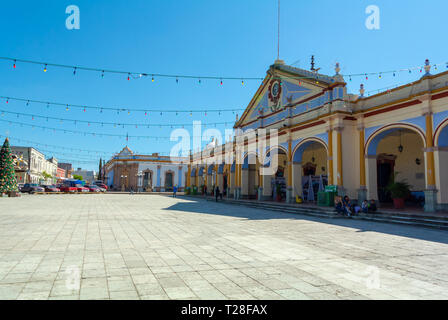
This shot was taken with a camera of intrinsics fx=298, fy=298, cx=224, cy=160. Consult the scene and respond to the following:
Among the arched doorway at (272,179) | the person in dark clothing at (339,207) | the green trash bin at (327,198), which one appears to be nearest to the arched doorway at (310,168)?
the arched doorway at (272,179)

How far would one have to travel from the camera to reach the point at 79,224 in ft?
30.3

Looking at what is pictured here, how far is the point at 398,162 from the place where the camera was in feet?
57.3

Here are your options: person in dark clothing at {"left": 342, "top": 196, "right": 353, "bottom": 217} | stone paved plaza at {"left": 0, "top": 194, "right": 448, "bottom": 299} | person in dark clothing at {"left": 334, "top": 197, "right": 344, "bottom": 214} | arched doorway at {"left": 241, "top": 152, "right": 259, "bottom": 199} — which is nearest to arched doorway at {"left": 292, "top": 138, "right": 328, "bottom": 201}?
arched doorway at {"left": 241, "top": 152, "right": 259, "bottom": 199}

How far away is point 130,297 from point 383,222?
35.2 ft

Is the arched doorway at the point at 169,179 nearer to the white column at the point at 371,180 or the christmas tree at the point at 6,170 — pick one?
the christmas tree at the point at 6,170

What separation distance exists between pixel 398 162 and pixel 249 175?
1091 cm

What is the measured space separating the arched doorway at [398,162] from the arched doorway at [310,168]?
306cm

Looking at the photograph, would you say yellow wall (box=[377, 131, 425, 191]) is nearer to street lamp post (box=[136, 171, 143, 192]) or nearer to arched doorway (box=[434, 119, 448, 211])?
arched doorway (box=[434, 119, 448, 211])

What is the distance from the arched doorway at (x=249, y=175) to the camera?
24.2 metres

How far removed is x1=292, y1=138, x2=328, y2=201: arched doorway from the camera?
18625 millimetres

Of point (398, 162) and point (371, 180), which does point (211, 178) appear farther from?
point (371, 180)

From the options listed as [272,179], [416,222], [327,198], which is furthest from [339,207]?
[272,179]
